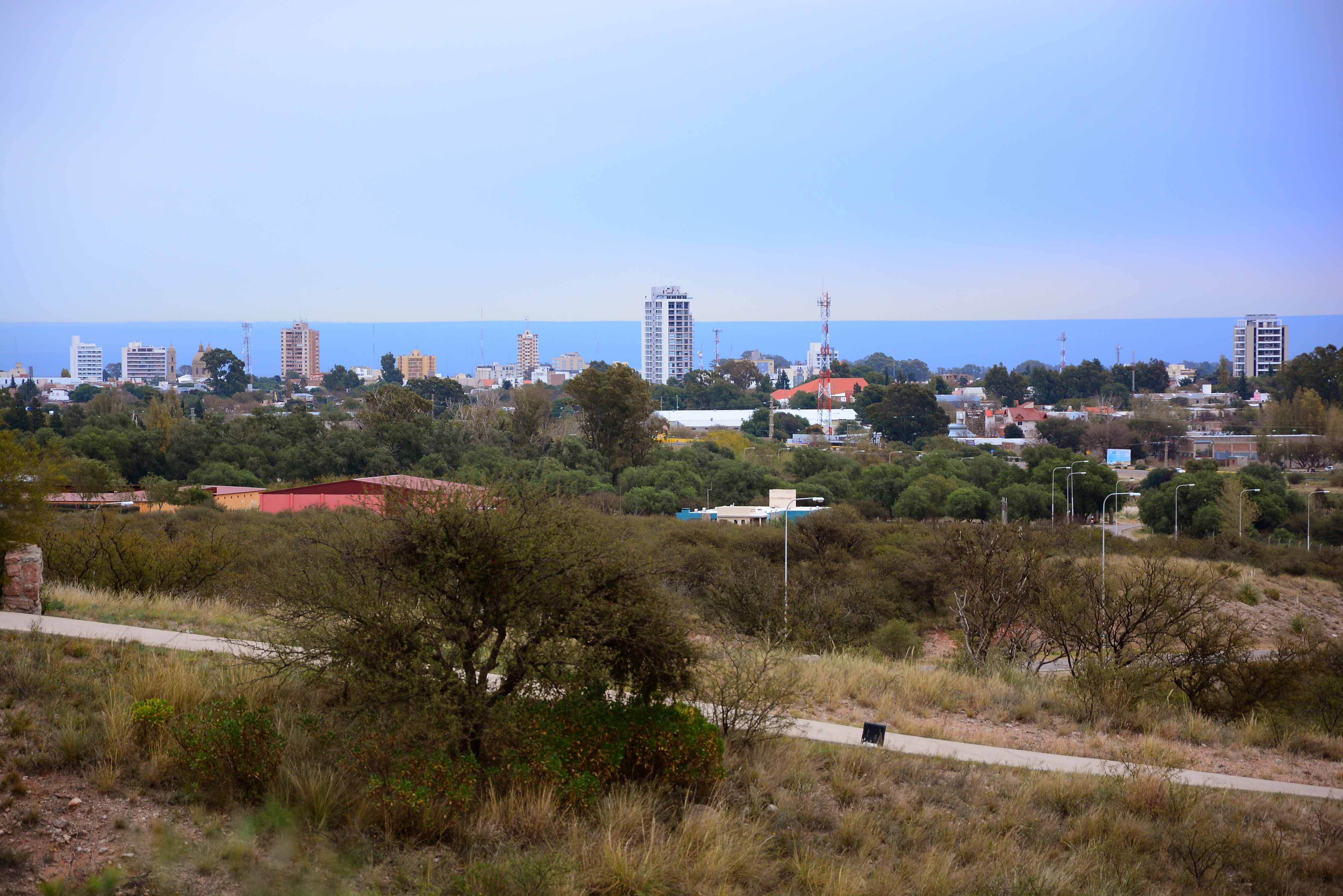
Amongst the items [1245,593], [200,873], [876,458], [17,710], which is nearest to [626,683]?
[200,873]

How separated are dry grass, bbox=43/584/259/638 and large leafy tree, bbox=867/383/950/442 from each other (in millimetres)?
79693

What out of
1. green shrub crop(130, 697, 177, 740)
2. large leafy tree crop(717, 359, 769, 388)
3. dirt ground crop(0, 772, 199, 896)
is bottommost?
dirt ground crop(0, 772, 199, 896)

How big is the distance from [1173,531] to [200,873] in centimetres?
5309

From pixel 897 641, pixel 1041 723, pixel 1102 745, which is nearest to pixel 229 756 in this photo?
pixel 1102 745

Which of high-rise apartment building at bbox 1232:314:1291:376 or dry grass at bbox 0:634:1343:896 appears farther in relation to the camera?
high-rise apartment building at bbox 1232:314:1291:376

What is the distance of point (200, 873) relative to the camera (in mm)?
5098

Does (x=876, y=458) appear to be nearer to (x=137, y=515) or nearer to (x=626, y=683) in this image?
(x=137, y=515)

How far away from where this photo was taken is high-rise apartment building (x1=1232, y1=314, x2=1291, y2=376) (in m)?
176

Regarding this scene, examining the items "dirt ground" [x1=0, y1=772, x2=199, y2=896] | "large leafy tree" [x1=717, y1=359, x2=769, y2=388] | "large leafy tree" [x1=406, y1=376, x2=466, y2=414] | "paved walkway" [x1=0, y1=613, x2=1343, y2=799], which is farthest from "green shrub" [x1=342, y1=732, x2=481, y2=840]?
"large leafy tree" [x1=717, y1=359, x2=769, y2=388]

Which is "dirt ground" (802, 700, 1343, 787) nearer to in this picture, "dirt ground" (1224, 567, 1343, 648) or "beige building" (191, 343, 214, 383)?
"dirt ground" (1224, 567, 1343, 648)

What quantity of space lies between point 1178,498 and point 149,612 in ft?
165

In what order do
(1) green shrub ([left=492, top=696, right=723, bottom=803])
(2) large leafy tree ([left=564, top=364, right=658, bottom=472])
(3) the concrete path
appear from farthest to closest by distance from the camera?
1. (2) large leafy tree ([left=564, top=364, right=658, bottom=472])
2. (3) the concrete path
3. (1) green shrub ([left=492, top=696, right=723, bottom=803])

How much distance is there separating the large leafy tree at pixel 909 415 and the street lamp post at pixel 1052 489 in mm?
34063

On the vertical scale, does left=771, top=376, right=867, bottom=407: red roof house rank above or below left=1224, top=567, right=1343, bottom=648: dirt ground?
above
